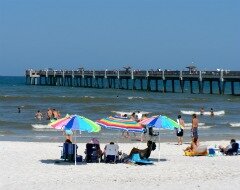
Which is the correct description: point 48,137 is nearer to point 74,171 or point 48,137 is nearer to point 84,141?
point 84,141

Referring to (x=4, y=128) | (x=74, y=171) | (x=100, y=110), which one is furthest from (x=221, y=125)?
(x=74, y=171)

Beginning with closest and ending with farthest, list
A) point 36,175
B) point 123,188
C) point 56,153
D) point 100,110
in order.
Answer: point 123,188 → point 36,175 → point 56,153 → point 100,110

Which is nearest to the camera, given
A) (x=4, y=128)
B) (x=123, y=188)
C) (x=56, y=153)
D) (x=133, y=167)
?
(x=123, y=188)

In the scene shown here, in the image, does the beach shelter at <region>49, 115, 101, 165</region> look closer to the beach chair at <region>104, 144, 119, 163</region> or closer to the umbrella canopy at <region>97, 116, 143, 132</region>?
the umbrella canopy at <region>97, 116, 143, 132</region>

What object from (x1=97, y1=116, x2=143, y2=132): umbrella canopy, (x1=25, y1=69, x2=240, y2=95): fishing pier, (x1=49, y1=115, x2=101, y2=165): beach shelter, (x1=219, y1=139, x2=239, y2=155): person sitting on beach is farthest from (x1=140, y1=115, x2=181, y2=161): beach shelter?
(x1=25, y1=69, x2=240, y2=95): fishing pier

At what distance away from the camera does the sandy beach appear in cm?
1138

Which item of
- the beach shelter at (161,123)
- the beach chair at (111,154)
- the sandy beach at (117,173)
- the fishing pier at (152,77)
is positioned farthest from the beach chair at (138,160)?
the fishing pier at (152,77)

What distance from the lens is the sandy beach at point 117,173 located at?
37.3 ft

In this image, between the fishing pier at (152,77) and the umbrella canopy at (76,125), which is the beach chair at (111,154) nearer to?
the umbrella canopy at (76,125)

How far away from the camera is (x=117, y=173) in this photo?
12.9m

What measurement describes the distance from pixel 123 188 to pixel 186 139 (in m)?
10.4

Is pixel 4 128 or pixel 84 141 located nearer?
pixel 84 141

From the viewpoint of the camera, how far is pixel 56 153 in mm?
16188

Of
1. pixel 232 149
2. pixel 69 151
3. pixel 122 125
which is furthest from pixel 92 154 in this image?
pixel 232 149
